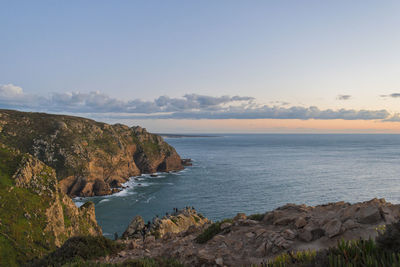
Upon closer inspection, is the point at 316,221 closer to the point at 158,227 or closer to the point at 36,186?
the point at 158,227

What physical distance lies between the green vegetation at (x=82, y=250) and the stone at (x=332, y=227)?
1197 cm

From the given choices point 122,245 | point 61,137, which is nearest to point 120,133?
point 61,137

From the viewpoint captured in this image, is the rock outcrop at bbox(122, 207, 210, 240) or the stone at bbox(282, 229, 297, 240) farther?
the rock outcrop at bbox(122, 207, 210, 240)

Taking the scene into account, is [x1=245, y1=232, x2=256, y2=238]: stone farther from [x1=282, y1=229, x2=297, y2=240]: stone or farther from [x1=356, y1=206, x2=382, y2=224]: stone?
[x1=356, y1=206, x2=382, y2=224]: stone

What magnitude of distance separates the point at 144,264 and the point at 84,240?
7889mm

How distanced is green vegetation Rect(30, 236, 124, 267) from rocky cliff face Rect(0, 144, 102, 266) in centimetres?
2824

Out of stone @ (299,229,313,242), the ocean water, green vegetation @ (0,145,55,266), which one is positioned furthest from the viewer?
the ocean water

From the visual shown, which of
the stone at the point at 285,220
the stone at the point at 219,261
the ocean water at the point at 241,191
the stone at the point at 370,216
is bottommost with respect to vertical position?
the ocean water at the point at 241,191

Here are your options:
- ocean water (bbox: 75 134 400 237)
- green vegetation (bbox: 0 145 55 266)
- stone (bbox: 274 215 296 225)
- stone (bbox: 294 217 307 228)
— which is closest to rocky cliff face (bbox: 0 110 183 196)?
Result: ocean water (bbox: 75 134 400 237)

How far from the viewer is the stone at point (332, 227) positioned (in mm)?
8734

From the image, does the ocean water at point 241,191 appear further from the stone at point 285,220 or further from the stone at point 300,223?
the stone at point 300,223

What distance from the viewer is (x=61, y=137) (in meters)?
99.8

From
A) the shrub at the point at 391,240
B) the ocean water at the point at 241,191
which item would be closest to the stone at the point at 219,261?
the shrub at the point at 391,240

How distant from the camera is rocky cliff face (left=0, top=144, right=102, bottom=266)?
36.3 m
